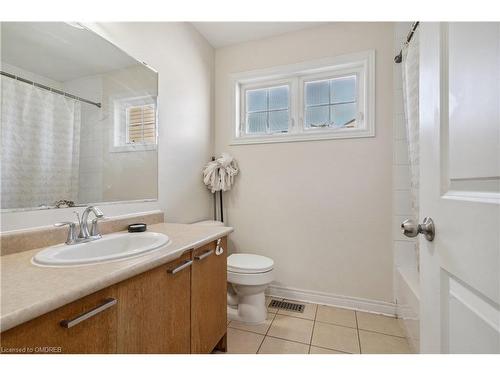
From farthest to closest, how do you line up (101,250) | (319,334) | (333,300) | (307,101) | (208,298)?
1. (307,101)
2. (333,300)
3. (319,334)
4. (208,298)
5. (101,250)

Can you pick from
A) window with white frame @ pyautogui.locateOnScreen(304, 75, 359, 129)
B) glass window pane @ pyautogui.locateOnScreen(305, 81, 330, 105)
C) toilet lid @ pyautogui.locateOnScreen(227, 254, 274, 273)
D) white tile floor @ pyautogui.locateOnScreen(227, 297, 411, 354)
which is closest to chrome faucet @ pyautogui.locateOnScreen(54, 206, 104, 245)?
toilet lid @ pyautogui.locateOnScreen(227, 254, 274, 273)

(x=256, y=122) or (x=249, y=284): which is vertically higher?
(x=256, y=122)

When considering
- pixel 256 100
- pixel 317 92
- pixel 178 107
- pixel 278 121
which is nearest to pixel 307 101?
pixel 317 92

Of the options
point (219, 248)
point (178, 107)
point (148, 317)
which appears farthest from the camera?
point (178, 107)

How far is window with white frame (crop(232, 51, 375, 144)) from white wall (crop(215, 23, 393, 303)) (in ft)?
0.24

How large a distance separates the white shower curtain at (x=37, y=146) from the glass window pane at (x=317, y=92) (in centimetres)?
188

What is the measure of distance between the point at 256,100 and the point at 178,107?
0.90 meters

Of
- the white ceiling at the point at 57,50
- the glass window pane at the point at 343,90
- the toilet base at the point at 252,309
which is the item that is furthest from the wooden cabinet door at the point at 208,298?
the glass window pane at the point at 343,90

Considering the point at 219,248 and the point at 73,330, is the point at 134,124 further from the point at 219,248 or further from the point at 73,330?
the point at 73,330

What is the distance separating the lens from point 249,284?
1.66 meters

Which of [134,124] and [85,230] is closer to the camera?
[85,230]

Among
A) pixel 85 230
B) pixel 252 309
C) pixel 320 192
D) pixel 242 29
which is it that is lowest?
pixel 252 309
